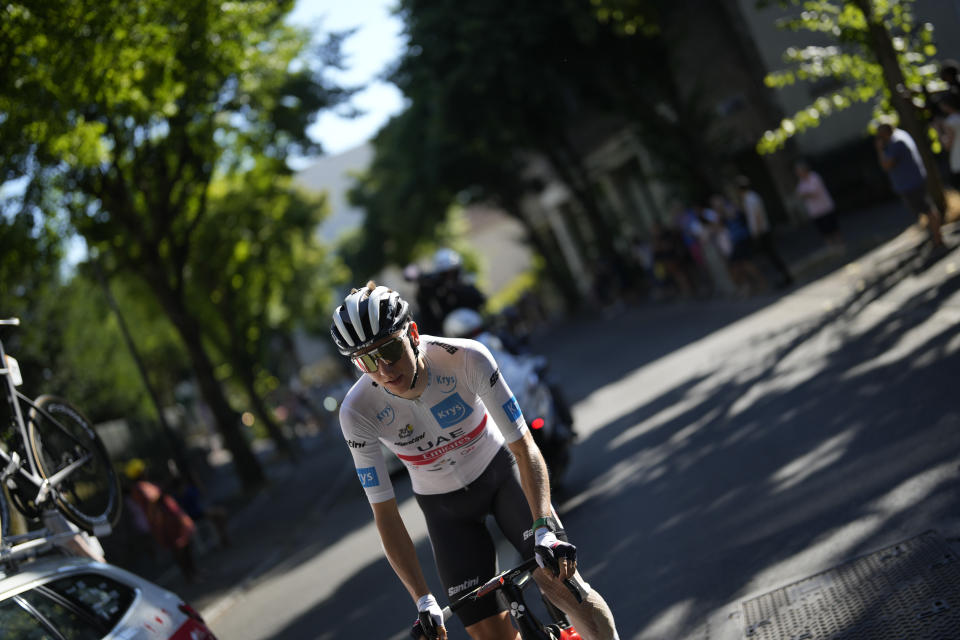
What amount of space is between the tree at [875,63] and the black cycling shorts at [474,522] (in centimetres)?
981

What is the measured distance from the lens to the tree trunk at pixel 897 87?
13164 mm

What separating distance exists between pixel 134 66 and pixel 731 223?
9778 millimetres

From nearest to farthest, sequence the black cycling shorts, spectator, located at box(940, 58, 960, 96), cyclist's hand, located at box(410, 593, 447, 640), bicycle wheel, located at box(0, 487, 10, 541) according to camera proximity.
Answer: cyclist's hand, located at box(410, 593, 447, 640)
the black cycling shorts
bicycle wheel, located at box(0, 487, 10, 541)
spectator, located at box(940, 58, 960, 96)

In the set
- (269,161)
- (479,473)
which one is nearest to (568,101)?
(269,161)

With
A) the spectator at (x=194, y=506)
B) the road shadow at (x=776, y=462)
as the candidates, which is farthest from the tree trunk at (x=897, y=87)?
the spectator at (x=194, y=506)

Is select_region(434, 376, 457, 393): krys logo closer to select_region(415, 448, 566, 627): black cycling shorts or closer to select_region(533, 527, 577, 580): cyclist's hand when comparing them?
select_region(415, 448, 566, 627): black cycling shorts

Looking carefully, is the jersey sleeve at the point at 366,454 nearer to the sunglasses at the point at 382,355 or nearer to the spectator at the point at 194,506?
the sunglasses at the point at 382,355

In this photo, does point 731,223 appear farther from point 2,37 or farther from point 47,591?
point 47,591

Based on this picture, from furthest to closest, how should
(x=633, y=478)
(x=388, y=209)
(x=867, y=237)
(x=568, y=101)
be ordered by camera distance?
(x=388, y=209), (x=568, y=101), (x=867, y=237), (x=633, y=478)

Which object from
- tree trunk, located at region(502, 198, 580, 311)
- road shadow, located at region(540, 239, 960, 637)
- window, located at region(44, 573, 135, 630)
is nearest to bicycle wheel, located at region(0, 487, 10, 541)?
window, located at region(44, 573, 135, 630)

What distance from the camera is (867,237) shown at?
1780cm

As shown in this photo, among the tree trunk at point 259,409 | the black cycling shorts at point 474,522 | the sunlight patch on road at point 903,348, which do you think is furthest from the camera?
the tree trunk at point 259,409

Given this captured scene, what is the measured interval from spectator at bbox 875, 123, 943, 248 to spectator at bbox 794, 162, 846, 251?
276 cm

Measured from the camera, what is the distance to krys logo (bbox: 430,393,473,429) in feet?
15.2
